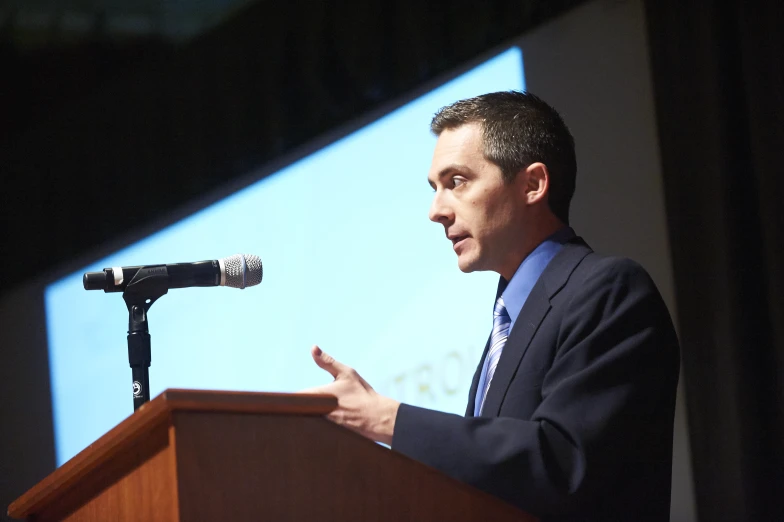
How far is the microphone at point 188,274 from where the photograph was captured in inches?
67.4

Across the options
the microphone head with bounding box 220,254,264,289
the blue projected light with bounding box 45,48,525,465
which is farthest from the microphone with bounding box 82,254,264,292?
the blue projected light with bounding box 45,48,525,465

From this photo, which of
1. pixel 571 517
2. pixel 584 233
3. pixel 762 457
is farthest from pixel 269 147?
pixel 571 517

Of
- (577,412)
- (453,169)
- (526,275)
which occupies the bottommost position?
(577,412)

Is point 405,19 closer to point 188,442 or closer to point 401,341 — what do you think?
point 401,341

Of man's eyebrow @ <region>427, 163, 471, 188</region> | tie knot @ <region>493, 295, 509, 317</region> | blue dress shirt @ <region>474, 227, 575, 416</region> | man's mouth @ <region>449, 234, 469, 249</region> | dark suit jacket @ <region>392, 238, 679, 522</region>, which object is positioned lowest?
dark suit jacket @ <region>392, 238, 679, 522</region>

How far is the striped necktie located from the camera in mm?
1751

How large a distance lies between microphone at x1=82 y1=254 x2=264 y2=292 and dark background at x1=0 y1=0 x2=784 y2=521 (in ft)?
6.03

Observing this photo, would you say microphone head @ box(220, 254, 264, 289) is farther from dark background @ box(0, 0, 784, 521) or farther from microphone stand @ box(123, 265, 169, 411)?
dark background @ box(0, 0, 784, 521)

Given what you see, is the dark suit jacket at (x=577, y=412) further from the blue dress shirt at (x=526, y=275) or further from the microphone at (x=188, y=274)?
the microphone at (x=188, y=274)

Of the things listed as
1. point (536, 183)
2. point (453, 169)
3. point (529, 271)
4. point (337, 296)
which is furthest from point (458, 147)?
point (337, 296)

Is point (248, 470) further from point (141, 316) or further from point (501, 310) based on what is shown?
point (501, 310)

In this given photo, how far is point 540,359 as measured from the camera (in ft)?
5.15

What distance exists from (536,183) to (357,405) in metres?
0.86

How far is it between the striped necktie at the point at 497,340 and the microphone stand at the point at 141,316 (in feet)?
2.02
